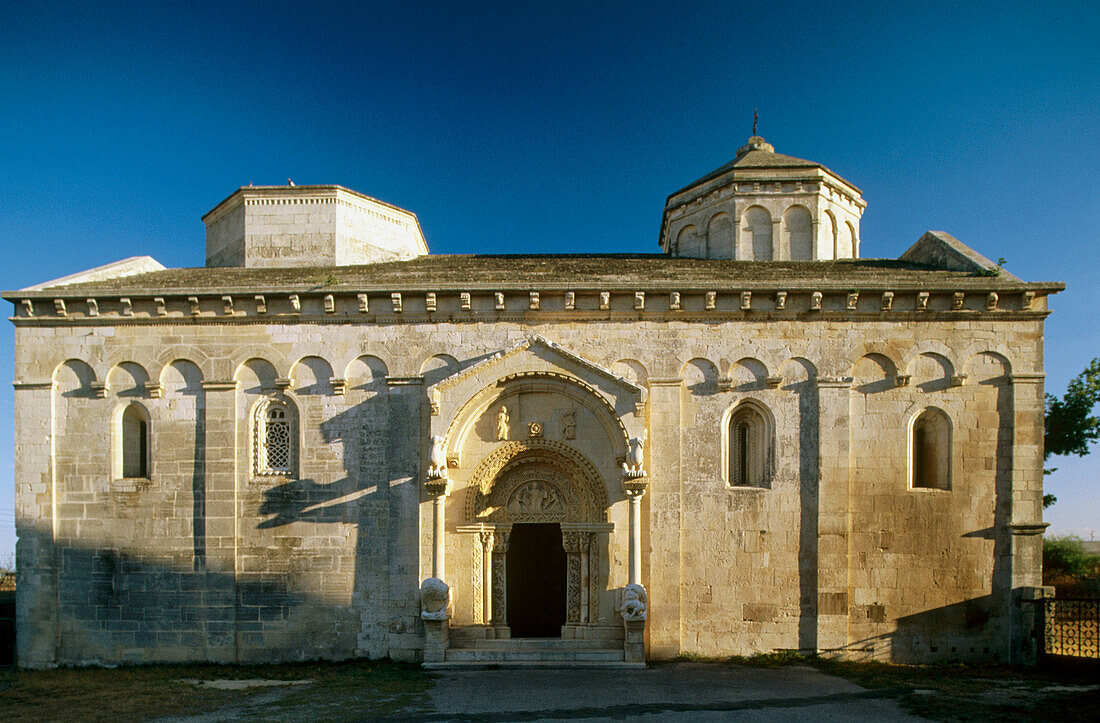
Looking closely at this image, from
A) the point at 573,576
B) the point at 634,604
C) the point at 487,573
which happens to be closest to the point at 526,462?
the point at 487,573

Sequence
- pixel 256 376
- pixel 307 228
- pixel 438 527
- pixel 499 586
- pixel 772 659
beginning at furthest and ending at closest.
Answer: pixel 307 228
pixel 256 376
pixel 499 586
pixel 438 527
pixel 772 659

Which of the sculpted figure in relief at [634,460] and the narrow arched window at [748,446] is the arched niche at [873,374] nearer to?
the narrow arched window at [748,446]

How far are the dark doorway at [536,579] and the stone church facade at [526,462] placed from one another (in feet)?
6.86

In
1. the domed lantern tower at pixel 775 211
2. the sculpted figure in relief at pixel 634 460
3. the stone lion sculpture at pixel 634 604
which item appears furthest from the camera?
the domed lantern tower at pixel 775 211

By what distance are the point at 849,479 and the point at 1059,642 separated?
4699mm

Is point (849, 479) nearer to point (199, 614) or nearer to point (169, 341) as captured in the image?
point (199, 614)

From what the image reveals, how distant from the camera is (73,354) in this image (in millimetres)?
14969

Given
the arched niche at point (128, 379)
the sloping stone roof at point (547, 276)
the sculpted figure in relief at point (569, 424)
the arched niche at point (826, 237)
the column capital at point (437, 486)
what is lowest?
the column capital at point (437, 486)

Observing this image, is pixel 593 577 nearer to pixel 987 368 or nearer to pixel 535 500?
pixel 535 500

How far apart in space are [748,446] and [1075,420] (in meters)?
10.9

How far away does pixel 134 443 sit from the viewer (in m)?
15.1

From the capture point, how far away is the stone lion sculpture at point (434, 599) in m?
13.5

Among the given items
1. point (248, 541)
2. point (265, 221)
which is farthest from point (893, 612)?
point (265, 221)

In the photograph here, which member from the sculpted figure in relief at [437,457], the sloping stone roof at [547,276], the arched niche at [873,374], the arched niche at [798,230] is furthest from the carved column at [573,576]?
the arched niche at [798,230]
